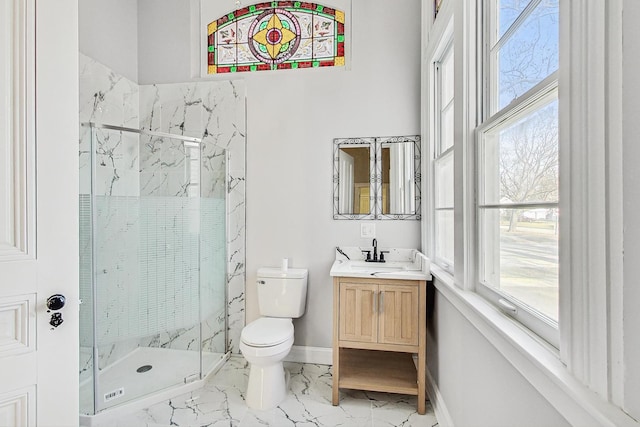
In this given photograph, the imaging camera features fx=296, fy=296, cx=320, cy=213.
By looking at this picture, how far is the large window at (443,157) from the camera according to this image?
1.83 m

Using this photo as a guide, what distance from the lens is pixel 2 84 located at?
0.81 metres

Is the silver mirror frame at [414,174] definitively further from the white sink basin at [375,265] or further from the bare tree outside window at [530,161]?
the bare tree outside window at [530,161]

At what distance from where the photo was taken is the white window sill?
0.54 meters

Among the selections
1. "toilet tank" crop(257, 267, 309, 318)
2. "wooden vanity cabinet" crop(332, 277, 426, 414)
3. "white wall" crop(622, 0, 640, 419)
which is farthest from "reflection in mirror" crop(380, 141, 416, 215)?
"white wall" crop(622, 0, 640, 419)

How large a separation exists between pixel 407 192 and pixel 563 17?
1.72 m

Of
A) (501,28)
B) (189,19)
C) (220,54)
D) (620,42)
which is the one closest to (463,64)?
(501,28)

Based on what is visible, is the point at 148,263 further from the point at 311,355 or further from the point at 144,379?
the point at 311,355

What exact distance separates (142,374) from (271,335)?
98 centimetres

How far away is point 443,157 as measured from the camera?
1900 millimetres

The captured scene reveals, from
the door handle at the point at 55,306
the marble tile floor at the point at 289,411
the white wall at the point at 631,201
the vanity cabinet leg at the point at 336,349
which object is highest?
the white wall at the point at 631,201

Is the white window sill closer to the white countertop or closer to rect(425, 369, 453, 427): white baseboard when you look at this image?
the white countertop

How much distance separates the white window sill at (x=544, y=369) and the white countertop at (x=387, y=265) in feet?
2.15

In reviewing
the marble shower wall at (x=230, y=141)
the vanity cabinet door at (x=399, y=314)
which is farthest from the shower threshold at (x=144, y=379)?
the vanity cabinet door at (x=399, y=314)

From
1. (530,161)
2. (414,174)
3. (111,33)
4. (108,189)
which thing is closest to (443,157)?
(414,174)
